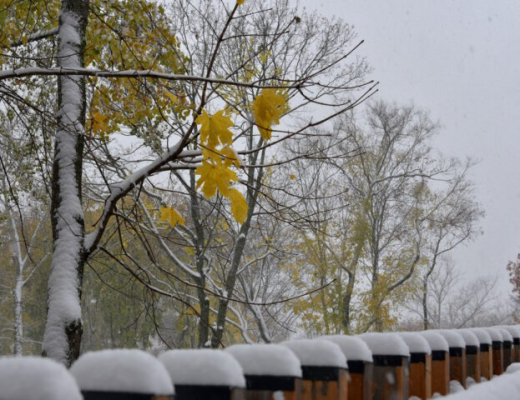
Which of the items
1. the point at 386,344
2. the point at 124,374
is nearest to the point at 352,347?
the point at 386,344

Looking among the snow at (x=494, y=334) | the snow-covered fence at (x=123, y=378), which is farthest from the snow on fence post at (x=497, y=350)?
the snow-covered fence at (x=123, y=378)

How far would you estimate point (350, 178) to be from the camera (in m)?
29.3

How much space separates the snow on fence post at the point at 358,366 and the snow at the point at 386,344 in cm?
13

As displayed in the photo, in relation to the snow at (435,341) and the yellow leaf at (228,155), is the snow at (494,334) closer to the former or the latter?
the snow at (435,341)

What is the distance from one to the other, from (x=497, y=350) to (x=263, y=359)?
2.93m

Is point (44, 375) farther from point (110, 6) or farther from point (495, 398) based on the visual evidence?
point (110, 6)

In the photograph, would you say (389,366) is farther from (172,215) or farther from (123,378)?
(172,215)

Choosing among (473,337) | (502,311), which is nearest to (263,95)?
(473,337)

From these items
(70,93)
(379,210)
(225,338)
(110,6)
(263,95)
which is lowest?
(225,338)

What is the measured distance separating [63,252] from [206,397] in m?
2.33

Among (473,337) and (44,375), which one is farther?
(473,337)

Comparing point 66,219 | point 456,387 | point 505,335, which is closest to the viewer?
point 456,387

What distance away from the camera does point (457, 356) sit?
2.89 m

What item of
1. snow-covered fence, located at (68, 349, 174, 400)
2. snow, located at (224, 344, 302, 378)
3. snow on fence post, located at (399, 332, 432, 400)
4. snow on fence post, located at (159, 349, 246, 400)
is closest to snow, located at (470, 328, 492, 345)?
snow on fence post, located at (399, 332, 432, 400)
